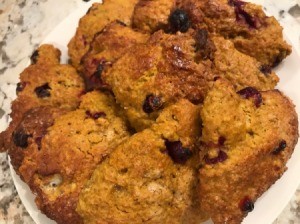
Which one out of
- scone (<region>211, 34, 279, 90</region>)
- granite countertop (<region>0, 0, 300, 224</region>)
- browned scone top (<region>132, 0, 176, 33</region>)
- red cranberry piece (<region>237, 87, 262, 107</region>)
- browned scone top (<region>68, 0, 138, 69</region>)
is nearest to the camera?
red cranberry piece (<region>237, 87, 262, 107</region>)

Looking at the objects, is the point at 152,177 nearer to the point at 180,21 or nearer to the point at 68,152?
the point at 68,152

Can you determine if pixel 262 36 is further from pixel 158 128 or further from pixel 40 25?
pixel 40 25

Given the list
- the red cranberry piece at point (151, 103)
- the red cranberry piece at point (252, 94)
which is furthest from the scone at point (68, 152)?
the red cranberry piece at point (252, 94)

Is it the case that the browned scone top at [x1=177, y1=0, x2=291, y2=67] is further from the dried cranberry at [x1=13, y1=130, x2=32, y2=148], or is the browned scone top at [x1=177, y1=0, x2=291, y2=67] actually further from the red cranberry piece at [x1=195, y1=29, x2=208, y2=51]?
the dried cranberry at [x1=13, y1=130, x2=32, y2=148]

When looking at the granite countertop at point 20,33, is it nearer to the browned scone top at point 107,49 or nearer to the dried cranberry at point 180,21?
the browned scone top at point 107,49

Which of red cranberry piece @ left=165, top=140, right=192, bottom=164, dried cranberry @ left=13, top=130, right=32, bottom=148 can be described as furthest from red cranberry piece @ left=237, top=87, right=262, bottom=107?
dried cranberry @ left=13, top=130, right=32, bottom=148

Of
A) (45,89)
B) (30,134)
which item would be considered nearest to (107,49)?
(45,89)
